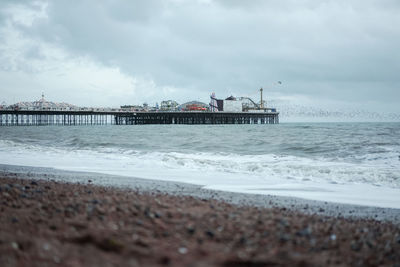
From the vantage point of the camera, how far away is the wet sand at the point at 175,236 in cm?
249

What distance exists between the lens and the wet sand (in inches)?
97.9

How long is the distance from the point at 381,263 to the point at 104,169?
26.8 ft

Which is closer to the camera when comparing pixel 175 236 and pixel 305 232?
pixel 175 236

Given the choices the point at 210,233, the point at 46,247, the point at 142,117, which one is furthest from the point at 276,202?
the point at 142,117

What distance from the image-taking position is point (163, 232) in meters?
3.11

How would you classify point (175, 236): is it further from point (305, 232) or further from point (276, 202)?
point (276, 202)

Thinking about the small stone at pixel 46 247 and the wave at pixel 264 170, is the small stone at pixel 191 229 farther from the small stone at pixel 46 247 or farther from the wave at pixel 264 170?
the wave at pixel 264 170

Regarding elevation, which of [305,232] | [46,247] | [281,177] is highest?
[46,247]

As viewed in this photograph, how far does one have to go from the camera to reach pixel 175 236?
3023 mm

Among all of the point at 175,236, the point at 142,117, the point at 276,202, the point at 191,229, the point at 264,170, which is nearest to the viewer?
the point at 175,236

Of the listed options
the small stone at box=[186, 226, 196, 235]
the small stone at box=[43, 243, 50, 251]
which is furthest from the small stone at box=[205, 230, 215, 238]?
the small stone at box=[43, 243, 50, 251]

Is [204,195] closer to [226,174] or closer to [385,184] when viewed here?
[226,174]

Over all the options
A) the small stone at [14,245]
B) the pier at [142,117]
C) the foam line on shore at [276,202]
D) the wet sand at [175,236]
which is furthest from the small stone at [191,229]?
the pier at [142,117]

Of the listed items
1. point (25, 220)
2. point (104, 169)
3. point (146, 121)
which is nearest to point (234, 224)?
point (25, 220)
